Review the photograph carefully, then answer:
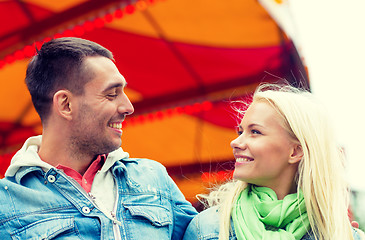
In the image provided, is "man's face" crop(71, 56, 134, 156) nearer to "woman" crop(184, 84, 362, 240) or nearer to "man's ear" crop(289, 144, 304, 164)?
"woman" crop(184, 84, 362, 240)

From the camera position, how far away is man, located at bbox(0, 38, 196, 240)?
1688 mm

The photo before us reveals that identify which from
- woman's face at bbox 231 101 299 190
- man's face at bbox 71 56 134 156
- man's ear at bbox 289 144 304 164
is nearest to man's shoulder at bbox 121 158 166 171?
man's face at bbox 71 56 134 156

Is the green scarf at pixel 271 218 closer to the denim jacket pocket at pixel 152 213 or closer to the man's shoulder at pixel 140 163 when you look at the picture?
the denim jacket pocket at pixel 152 213

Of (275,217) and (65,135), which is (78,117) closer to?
(65,135)

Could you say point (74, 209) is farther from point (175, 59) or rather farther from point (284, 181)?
point (175, 59)

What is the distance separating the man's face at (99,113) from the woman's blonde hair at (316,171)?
45 cm

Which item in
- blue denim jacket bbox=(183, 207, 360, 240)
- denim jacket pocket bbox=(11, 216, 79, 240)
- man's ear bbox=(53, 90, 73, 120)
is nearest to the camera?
denim jacket pocket bbox=(11, 216, 79, 240)

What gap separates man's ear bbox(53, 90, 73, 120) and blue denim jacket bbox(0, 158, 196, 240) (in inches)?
9.5

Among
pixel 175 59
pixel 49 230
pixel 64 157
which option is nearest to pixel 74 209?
pixel 49 230

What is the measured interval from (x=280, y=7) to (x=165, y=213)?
2.51 m

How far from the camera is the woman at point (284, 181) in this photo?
1.70 meters

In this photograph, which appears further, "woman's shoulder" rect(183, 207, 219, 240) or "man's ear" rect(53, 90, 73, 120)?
"man's ear" rect(53, 90, 73, 120)

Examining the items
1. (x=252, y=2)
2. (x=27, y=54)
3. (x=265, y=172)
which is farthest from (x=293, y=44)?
(x=265, y=172)

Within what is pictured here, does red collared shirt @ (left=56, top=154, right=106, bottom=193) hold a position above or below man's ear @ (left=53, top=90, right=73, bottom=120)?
below
